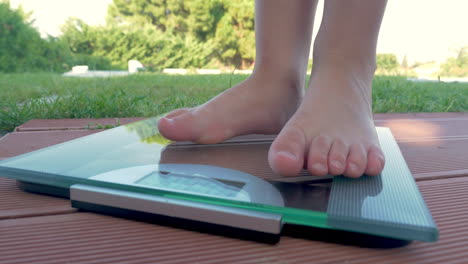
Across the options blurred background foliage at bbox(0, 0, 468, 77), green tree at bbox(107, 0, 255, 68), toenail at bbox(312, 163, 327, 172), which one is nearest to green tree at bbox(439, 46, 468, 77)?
blurred background foliage at bbox(0, 0, 468, 77)

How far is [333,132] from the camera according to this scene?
73 centimetres

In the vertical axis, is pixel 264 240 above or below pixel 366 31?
below

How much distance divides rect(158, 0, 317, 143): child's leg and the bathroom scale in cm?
18

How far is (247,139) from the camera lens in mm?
1037

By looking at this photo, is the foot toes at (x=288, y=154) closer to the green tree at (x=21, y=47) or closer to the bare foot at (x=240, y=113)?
the bare foot at (x=240, y=113)

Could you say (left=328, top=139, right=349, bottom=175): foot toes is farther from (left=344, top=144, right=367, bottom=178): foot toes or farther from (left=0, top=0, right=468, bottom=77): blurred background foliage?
(left=0, top=0, right=468, bottom=77): blurred background foliage

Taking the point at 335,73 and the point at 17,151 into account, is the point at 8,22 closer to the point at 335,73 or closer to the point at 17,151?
the point at 17,151

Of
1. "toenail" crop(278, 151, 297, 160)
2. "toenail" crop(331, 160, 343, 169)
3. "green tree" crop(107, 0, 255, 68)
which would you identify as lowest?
"toenail" crop(331, 160, 343, 169)

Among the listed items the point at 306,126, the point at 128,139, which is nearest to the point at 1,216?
the point at 128,139

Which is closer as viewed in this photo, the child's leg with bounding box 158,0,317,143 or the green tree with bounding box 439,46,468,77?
the child's leg with bounding box 158,0,317,143

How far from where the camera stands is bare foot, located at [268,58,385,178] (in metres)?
0.65

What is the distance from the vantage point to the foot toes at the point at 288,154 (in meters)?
0.64

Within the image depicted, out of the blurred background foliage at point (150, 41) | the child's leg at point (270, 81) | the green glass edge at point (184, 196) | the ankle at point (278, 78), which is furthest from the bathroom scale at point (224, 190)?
the blurred background foliage at point (150, 41)

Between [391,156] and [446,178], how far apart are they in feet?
0.40
